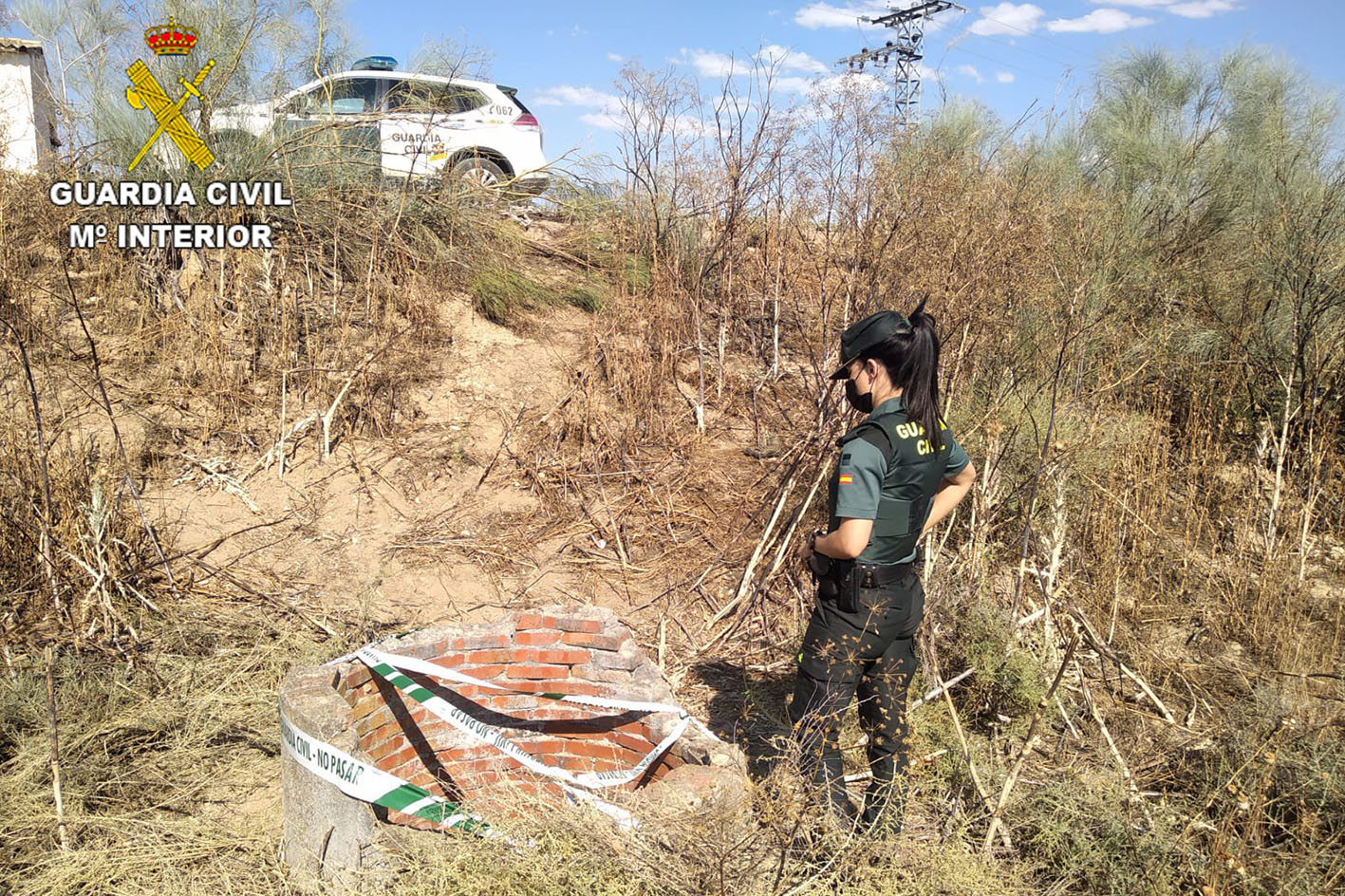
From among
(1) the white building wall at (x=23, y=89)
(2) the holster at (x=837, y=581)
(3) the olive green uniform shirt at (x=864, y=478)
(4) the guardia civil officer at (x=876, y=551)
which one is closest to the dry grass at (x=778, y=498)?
(4) the guardia civil officer at (x=876, y=551)

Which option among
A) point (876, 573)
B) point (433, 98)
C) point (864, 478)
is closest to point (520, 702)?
point (876, 573)

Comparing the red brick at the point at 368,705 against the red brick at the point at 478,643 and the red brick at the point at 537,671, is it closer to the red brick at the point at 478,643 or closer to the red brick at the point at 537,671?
the red brick at the point at 478,643

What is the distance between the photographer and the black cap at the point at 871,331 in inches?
104

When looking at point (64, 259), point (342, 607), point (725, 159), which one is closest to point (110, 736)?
point (342, 607)

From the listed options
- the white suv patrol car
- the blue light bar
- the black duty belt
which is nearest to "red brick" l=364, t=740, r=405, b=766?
the black duty belt

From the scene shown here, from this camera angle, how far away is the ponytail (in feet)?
8.69

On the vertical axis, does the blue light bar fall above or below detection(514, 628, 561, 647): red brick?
above

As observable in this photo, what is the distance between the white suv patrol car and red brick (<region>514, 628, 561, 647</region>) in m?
5.02

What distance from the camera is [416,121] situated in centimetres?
775

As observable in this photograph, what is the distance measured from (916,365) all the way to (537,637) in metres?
1.74

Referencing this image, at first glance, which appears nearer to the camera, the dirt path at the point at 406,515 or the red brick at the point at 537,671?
the red brick at the point at 537,671

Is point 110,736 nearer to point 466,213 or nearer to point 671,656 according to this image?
point 671,656

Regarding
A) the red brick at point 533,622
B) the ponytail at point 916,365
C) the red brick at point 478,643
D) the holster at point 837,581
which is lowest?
the red brick at point 478,643

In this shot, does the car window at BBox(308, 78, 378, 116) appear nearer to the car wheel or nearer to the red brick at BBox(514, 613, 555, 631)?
the car wheel
